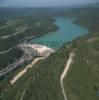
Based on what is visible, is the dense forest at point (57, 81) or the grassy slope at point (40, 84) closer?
the grassy slope at point (40, 84)

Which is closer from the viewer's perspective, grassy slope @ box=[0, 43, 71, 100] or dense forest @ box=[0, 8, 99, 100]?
grassy slope @ box=[0, 43, 71, 100]

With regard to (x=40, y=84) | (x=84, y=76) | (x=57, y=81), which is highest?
(x=57, y=81)

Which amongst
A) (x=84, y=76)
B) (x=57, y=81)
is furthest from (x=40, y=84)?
(x=84, y=76)

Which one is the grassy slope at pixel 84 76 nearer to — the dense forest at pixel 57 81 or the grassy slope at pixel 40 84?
the dense forest at pixel 57 81

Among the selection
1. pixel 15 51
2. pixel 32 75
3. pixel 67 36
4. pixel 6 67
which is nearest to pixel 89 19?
pixel 67 36

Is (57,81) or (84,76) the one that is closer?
(57,81)

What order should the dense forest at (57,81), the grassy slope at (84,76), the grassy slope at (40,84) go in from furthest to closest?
the grassy slope at (84,76)
the dense forest at (57,81)
the grassy slope at (40,84)

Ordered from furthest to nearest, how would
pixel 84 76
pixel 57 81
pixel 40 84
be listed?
1. pixel 84 76
2. pixel 57 81
3. pixel 40 84

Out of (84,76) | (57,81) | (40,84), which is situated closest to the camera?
(40,84)

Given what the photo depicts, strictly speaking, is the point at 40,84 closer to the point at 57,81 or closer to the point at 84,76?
the point at 57,81

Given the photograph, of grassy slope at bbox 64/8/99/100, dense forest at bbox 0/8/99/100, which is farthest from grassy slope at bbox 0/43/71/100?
grassy slope at bbox 64/8/99/100

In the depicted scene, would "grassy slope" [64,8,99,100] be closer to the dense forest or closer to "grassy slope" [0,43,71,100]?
the dense forest

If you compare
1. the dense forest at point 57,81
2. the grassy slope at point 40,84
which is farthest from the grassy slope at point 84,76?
the grassy slope at point 40,84
